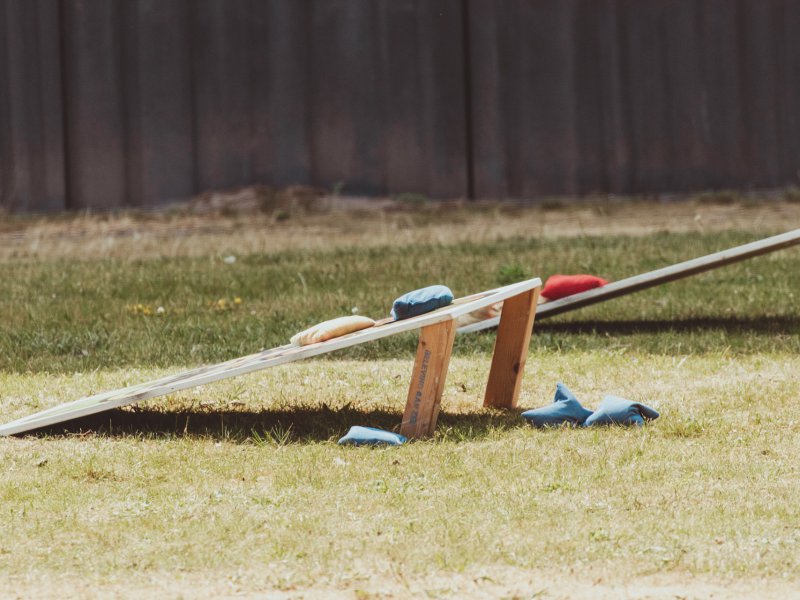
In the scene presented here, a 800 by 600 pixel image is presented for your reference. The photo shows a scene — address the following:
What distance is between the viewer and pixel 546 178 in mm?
11883

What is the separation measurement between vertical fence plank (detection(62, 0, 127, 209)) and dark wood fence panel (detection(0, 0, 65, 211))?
12 cm

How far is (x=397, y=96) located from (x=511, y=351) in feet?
23.0

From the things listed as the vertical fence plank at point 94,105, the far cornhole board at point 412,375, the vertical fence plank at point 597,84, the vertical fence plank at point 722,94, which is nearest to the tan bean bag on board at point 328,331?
the far cornhole board at point 412,375

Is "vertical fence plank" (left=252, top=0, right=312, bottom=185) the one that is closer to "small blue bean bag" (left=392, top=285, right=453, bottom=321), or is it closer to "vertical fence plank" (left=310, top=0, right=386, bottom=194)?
"vertical fence plank" (left=310, top=0, right=386, bottom=194)

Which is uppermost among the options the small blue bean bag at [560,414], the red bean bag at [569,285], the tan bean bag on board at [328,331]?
the tan bean bag on board at [328,331]

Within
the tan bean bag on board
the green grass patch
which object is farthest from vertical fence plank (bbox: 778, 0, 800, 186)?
the tan bean bag on board

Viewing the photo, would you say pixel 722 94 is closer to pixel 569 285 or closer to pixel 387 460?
pixel 569 285

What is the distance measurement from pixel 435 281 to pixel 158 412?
355cm

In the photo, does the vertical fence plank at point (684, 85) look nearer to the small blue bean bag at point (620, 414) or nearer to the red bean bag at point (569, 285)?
the red bean bag at point (569, 285)

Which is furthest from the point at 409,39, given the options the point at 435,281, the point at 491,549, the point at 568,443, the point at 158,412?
the point at 491,549

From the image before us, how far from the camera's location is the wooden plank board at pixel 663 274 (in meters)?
5.93

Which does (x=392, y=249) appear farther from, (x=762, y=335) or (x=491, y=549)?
(x=491, y=549)

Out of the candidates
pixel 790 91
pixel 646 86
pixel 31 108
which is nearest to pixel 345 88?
pixel 646 86

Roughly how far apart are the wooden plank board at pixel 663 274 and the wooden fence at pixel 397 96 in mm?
5716
